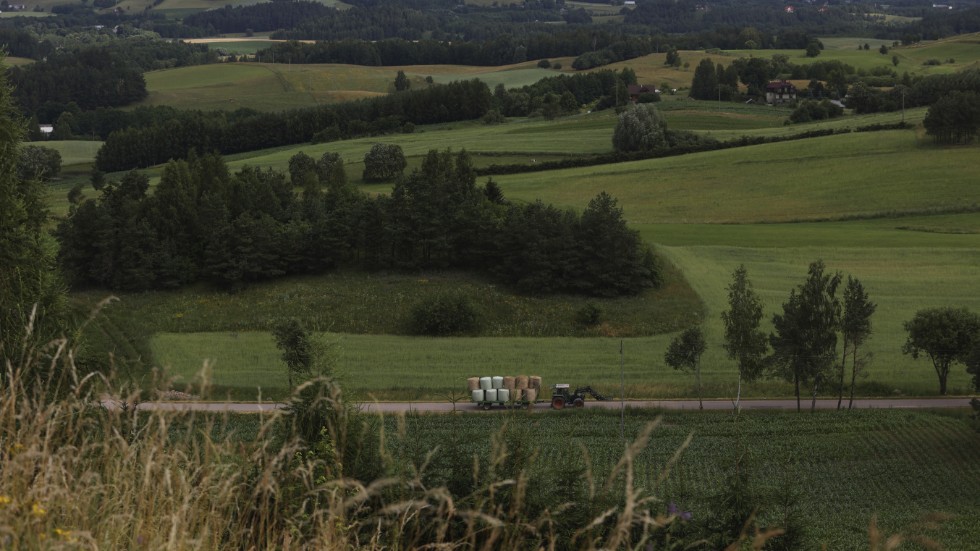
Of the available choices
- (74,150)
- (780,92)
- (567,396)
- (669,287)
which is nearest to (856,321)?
(567,396)

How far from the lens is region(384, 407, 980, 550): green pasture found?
2558cm

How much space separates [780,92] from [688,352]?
98747 millimetres

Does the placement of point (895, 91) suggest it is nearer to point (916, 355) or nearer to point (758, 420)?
point (916, 355)

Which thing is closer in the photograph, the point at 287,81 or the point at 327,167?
the point at 327,167

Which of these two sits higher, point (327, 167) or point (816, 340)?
point (327, 167)

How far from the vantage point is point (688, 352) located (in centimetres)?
4009

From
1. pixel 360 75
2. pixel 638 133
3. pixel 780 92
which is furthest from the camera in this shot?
pixel 360 75

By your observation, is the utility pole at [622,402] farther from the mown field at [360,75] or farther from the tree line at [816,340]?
the mown field at [360,75]

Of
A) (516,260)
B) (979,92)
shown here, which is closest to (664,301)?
(516,260)

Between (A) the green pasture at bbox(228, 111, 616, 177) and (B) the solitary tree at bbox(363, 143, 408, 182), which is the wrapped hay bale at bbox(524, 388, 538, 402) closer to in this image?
(B) the solitary tree at bbox(363, 143, 408, 182)

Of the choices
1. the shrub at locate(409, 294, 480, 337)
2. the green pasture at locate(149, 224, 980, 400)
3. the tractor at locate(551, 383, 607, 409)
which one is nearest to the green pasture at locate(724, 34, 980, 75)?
the green pasture at locate(149, 224, 980, 400)

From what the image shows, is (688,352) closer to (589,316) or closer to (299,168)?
(589,316)

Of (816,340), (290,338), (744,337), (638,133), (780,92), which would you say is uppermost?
(780,92)

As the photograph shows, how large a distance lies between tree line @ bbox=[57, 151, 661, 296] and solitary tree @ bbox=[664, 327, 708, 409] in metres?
11.3
